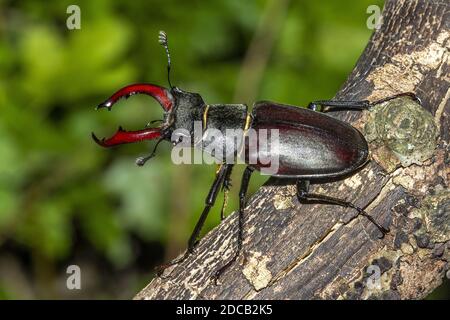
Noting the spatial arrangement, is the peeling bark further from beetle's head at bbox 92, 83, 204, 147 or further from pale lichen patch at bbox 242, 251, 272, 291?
beetle's head at bbox 92, 83, 204, 147

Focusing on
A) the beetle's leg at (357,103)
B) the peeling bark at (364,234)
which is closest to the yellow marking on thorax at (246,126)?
the beetle's leg at (357,103)

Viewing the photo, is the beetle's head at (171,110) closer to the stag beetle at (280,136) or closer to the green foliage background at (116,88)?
the stag beetle at (280,136)

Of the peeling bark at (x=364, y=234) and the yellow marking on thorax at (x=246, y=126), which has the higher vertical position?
the yellow marking on thorax at (x=246, y=126)

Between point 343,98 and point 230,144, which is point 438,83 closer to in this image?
point 343,98

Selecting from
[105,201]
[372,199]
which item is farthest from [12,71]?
[372,199]

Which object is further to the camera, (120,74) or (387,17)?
(120,74)
